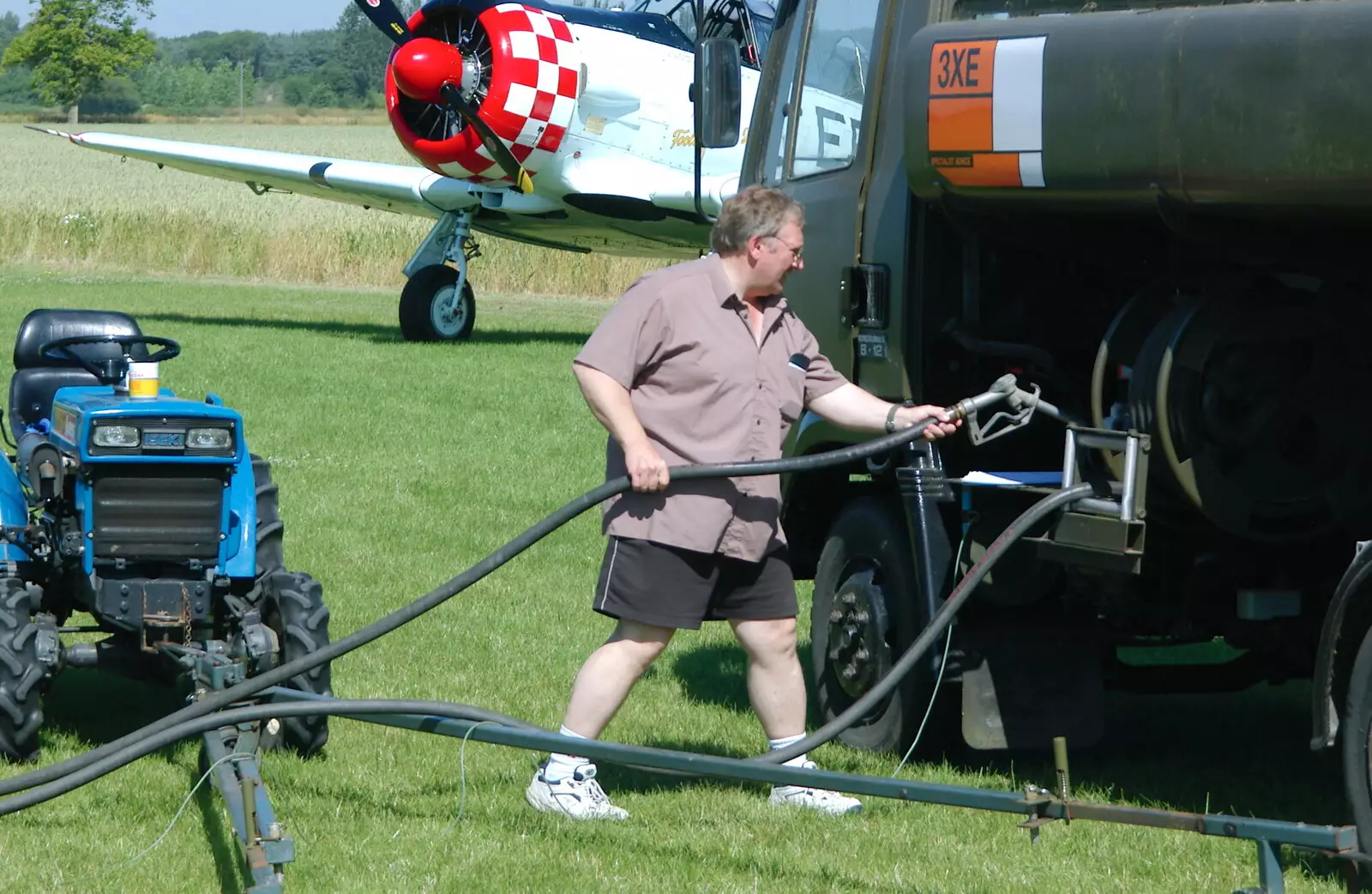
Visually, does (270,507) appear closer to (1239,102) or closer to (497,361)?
(1239,102)

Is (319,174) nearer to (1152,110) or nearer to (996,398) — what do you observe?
(996,398)

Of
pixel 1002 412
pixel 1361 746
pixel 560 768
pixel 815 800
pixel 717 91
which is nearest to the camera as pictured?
pixel 1361 746

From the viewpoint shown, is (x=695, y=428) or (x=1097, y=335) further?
(x=1097, y=335)

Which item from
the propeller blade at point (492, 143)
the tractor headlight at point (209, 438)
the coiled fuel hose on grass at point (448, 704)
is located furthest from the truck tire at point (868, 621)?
the propeller blade at point (492, 143)

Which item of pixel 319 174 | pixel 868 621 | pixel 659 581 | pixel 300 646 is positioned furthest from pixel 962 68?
pixel 319 174

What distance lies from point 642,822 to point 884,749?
924mm

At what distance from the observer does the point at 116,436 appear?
5199 millimetres

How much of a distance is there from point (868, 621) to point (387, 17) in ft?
51.8

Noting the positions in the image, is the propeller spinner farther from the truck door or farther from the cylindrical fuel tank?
the cylindrical fuel tank

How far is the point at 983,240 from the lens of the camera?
4934 mm

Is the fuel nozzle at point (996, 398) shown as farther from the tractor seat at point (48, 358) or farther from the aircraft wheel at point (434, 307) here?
the aircraft wheel at point (434, 307)

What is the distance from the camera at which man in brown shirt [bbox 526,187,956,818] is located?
460 cm

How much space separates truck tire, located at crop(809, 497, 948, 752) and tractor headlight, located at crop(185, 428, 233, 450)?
1.95 meters

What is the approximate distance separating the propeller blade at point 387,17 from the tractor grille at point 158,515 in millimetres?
14563
